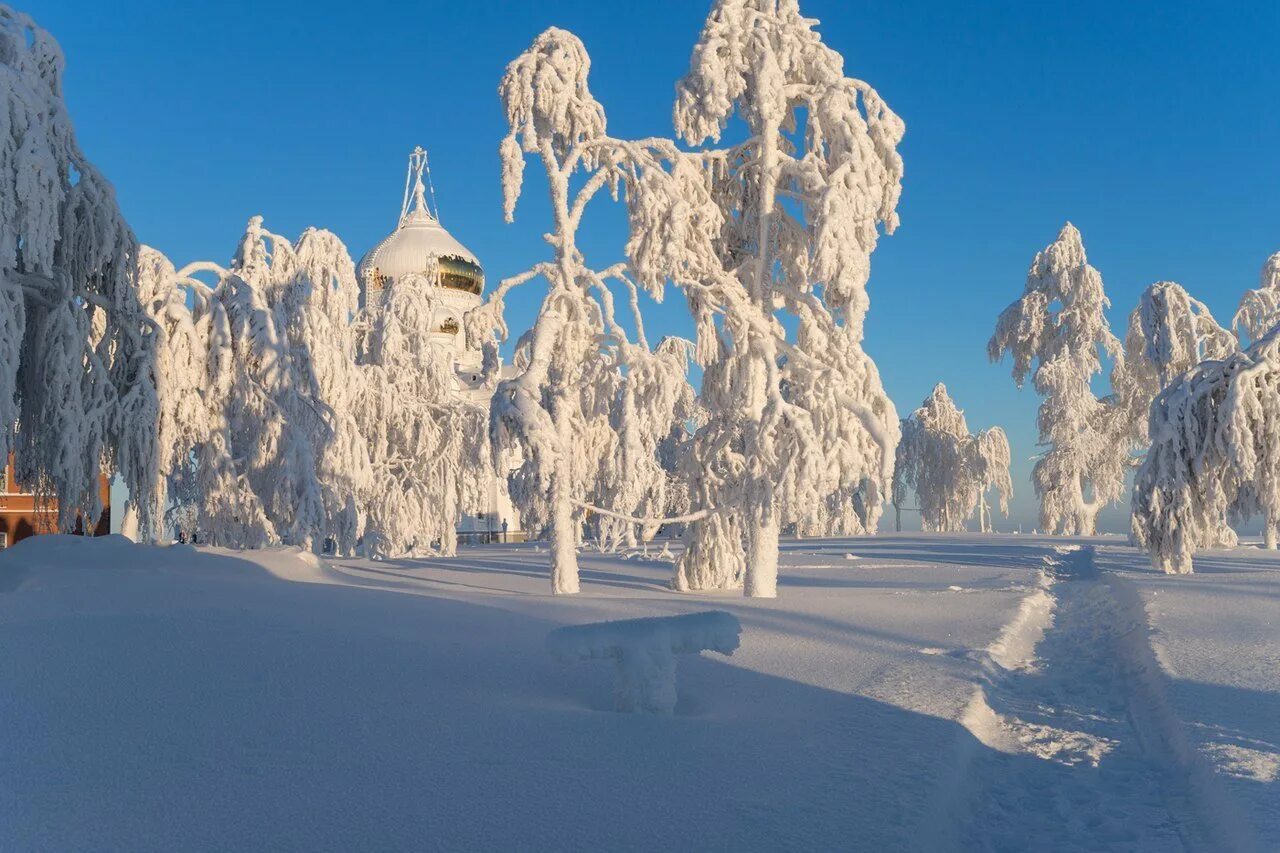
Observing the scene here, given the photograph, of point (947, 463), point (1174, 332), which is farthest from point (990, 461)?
point (1174, 332)

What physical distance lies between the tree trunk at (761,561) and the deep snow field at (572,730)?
9.90 ft

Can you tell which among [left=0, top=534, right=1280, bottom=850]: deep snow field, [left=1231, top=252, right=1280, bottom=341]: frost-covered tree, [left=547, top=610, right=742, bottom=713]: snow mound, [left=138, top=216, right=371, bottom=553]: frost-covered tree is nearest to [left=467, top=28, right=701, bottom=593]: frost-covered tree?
[left=0, top=534, right=1280, bottom=850]: deep snow field

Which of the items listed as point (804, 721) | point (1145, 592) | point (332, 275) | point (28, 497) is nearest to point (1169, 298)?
point (1145, 592)

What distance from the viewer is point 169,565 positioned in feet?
36.7

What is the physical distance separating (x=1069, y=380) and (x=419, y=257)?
2866cm

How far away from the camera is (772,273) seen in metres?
15.2

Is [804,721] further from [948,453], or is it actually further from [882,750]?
[948,453]

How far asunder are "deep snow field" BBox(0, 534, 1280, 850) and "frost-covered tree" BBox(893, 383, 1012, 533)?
1380 inches

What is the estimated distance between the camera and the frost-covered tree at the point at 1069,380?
3466cm

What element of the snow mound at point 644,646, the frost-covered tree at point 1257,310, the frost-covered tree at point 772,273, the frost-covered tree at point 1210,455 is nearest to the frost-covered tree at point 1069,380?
the frost-covered tree at point 1257,310

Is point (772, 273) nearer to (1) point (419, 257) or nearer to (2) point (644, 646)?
(2) point (644, 646)

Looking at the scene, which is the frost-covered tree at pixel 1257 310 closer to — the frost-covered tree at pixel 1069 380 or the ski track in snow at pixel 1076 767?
the frost-covered tree at pixel 1069 380

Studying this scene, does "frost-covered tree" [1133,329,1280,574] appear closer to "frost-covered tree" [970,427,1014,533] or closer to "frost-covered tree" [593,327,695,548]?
"frost-covered tree" [593,327,695,548]

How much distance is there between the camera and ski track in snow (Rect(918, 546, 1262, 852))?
4.39 metres
